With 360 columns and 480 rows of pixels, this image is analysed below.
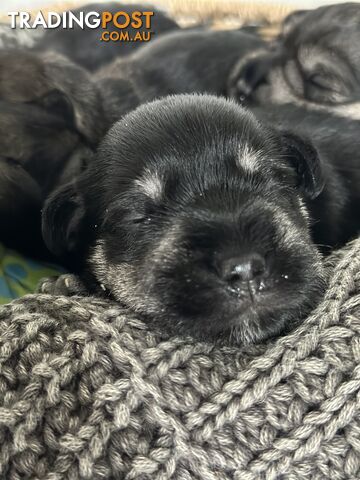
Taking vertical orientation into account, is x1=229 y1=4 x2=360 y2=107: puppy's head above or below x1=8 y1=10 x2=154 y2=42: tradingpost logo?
below

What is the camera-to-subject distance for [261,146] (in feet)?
4.03

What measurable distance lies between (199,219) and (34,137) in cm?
79

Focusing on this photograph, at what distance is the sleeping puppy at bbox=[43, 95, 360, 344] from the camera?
3.30ft

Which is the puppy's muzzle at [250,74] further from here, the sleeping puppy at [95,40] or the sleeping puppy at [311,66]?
the sleeping puppy at [95,40]

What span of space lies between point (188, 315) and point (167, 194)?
9.7 inches

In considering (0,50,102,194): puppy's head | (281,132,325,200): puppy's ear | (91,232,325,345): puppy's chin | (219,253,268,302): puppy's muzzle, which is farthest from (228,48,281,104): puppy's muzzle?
(219,253,268,302): puppy's muzzle

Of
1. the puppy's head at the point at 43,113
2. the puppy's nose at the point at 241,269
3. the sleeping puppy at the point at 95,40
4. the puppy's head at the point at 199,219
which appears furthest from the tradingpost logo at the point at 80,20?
the puppy's nose at the point at 241,269

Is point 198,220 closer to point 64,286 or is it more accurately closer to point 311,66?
point 64,286

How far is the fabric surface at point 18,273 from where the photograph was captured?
→ 5.06 feet

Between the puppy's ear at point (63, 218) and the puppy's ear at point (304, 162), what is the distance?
0.45 metres

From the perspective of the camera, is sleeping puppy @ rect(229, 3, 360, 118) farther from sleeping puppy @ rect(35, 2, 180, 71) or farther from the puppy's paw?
the puppy's paw

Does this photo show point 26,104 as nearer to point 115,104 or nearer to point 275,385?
point 115,104

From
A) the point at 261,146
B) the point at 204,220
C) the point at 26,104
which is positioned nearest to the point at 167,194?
the point at 204,220

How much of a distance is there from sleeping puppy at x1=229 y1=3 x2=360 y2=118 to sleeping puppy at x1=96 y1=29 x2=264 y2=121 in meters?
0.06
